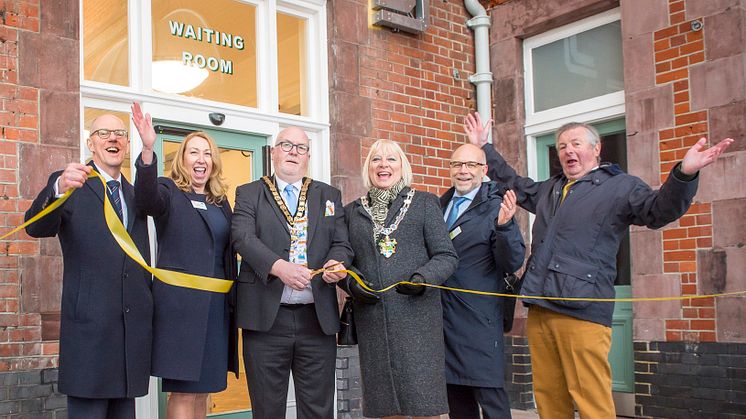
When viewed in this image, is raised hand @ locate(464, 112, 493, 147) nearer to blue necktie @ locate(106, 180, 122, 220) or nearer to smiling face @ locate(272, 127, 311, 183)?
smiling face @ locate(272, 127, 311, 183)

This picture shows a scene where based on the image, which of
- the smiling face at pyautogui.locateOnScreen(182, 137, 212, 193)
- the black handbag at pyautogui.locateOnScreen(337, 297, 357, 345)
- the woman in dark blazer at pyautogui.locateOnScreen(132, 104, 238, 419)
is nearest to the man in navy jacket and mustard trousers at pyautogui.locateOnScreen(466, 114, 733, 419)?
the black handbag at pyautogui.locateOnScreen(337, 297, 357, 345)

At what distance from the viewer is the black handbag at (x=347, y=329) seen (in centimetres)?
392

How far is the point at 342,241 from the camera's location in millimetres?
3891

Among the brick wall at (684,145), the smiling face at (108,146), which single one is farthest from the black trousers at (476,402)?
the brick wall at (684,145)

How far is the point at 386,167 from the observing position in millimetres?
3908

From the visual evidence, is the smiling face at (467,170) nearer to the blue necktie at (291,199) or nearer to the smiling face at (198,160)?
the blue necktie at (291,199)

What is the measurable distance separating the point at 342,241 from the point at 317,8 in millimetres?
3171

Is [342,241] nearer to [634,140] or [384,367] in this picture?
[384,367]

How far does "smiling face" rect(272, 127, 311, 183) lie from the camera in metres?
3.90

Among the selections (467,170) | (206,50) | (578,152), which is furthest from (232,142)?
(578,152)

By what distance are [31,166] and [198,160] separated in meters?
1.49

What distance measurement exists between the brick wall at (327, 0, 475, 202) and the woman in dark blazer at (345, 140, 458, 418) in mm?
2406

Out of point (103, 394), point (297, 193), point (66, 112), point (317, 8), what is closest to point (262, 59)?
point (317, 8)

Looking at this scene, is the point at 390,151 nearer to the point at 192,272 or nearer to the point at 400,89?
the point at 192,272
